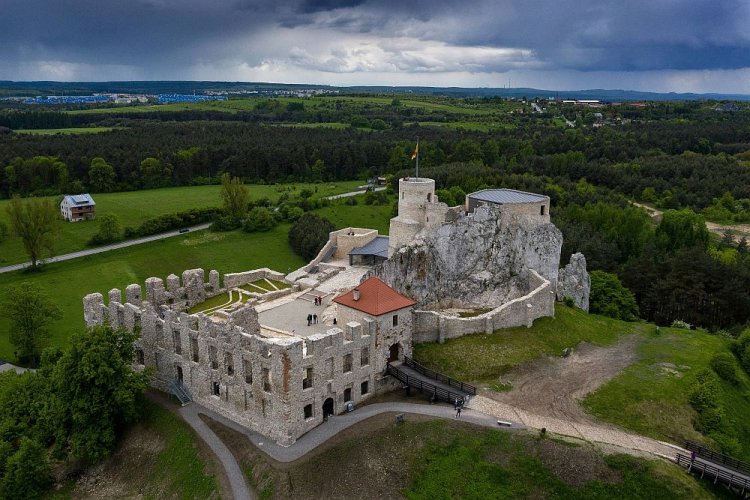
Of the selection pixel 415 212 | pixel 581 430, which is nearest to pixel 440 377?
pixel 581 430

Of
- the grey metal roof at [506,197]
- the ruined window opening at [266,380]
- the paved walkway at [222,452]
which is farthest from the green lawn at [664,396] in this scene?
the paved walkway at [222,452]

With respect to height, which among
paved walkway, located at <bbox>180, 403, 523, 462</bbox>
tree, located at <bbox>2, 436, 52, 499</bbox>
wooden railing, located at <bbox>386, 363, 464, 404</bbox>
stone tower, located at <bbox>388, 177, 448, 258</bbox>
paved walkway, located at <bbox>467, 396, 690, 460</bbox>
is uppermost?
stone tower, located at <bbox>388, 177, 448, 258</bbox>

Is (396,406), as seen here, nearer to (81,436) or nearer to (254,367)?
(254,367)

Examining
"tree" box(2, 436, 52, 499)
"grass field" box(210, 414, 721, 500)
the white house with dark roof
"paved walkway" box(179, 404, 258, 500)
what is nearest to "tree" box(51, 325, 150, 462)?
"tree" box(2, 436, 52, 499)

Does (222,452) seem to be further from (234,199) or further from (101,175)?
(101,175)

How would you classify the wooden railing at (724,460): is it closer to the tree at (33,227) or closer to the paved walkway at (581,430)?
the paved walkway at (581,430)

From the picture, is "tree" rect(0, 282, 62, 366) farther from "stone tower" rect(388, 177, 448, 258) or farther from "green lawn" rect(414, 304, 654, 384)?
"green lawn" rect(414, 304, 654, 384)

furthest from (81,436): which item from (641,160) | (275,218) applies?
(641,160)

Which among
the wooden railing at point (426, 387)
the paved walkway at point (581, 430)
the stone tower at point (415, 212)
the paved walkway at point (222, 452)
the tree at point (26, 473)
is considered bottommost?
the tree at point (26, 473)
